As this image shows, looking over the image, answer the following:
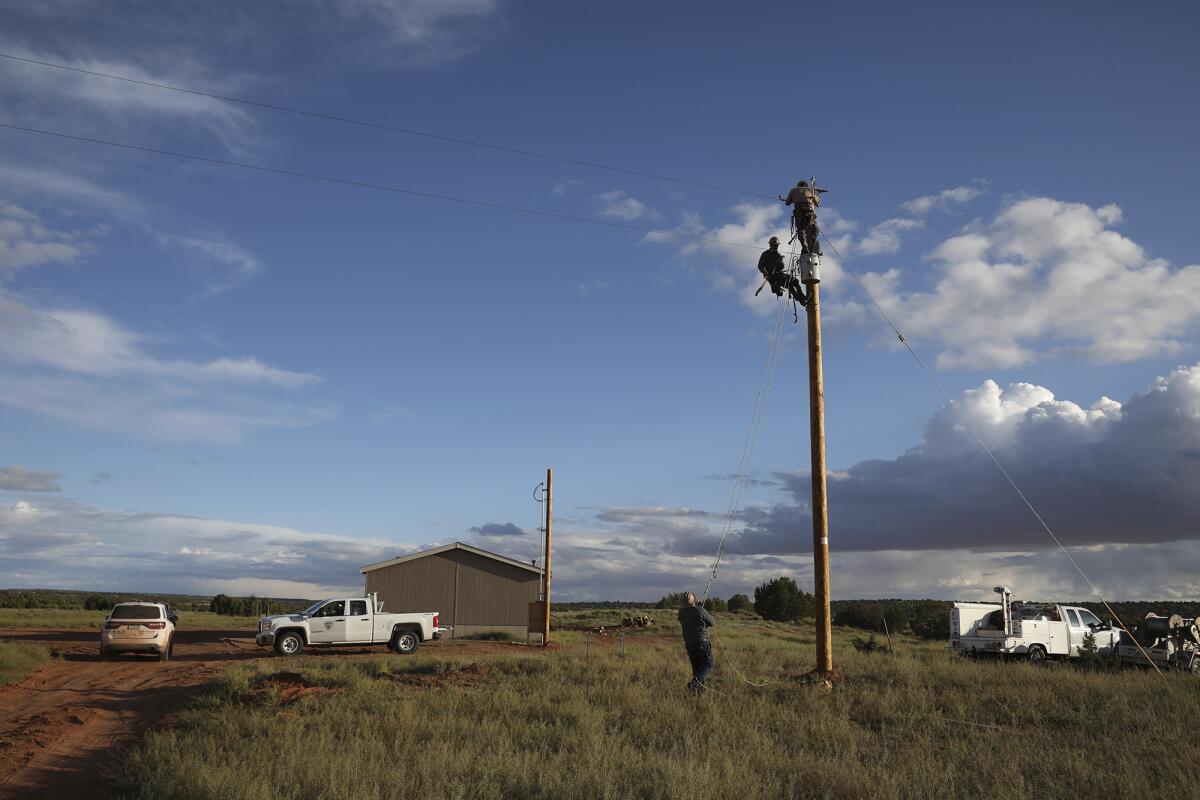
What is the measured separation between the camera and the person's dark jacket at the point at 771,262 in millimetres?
18516

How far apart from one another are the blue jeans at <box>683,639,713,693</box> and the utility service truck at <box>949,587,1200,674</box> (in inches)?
505

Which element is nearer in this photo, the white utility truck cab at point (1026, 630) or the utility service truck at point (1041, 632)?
the utility service truck at point (1041, 632)

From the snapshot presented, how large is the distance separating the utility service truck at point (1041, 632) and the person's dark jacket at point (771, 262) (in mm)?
13365

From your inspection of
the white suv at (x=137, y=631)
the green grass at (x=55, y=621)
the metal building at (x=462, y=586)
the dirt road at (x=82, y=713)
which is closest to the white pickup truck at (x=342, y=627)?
the dirt road at (x=82, y=713)

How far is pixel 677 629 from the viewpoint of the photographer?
156 ft

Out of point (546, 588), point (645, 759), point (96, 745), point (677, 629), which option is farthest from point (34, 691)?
point (677, 629)

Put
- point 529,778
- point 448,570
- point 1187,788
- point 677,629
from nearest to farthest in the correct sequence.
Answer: point 1187,788 → point 529,778 → point 448,570 → point 677,629

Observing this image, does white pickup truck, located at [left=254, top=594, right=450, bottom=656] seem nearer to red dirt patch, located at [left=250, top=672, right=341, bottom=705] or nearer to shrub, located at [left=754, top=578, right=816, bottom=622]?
red dirt patch, located at [left=250, top=672, right=341, bottom=705]

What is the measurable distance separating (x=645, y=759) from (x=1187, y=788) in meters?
5.88

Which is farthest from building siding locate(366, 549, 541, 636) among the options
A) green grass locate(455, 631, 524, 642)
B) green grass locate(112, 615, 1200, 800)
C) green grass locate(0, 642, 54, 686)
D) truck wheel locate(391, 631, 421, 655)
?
green grass locate(112, 615, 1200, 800)

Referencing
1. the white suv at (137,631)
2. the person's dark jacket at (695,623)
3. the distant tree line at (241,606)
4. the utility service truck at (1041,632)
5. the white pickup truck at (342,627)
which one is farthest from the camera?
the distant tree line at (241,606)

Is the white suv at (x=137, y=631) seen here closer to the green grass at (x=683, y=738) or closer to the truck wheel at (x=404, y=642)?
the truck wheel at (x=404, y=642)

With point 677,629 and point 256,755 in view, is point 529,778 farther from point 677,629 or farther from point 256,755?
point 677,629

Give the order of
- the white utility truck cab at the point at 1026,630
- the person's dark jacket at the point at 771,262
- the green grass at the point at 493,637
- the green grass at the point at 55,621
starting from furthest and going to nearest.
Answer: the green grass at the point at 55,621
the green grass at the point at 493,637
the white utility truck cab at the point at 1026,630
the person's dark jacket at the point at 771,262
